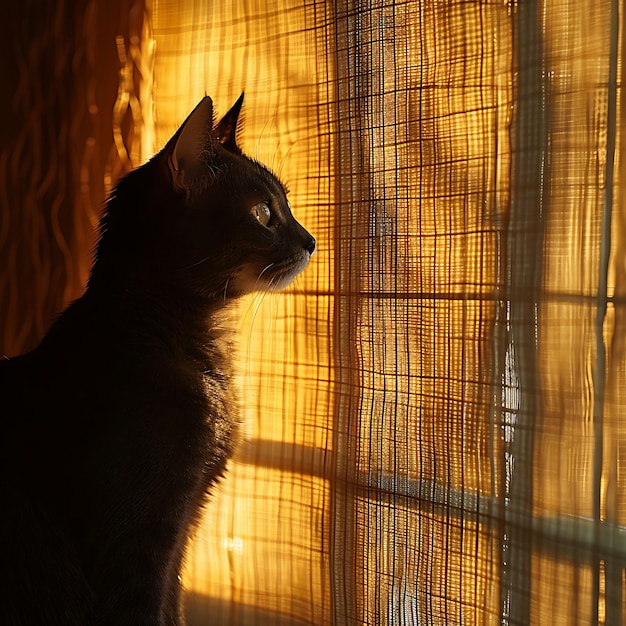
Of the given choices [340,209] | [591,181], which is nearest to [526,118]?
[591,181]

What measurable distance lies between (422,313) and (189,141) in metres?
0.39

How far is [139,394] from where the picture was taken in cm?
87

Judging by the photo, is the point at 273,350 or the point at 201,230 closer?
the point at 201,230

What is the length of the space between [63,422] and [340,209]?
51 cm

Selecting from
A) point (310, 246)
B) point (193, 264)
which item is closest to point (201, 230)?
point (193, 264)

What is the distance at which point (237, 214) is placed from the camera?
3.07 ft

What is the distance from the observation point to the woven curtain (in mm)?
817

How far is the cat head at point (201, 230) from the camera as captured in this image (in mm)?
919

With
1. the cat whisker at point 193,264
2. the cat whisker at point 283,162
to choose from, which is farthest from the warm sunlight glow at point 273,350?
the cat whisker at point 193,264

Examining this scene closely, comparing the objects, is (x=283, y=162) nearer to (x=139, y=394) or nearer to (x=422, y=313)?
(x=422, y=313)

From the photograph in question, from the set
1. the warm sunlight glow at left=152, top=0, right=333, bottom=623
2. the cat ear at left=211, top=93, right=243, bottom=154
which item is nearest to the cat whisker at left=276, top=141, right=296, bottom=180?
the warm sunlight glow at left=152, top=0, right=333, bottom=623

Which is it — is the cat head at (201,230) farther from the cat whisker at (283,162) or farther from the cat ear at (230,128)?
the cat whisker at (283,162)

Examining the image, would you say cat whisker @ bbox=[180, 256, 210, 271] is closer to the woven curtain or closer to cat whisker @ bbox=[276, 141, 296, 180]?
the woven curtain

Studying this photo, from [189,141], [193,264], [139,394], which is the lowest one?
[139,394]
